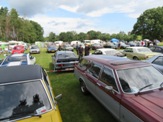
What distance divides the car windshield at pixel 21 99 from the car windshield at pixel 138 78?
198cm

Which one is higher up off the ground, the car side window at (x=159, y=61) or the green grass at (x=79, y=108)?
the car side window at (x=159, y=61)

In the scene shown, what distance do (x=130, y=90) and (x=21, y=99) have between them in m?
2.43

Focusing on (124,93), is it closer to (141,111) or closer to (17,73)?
(141,111)

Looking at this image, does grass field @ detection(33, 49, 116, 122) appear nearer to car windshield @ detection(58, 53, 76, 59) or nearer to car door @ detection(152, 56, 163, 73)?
car door @ detection(152, 56, 163, 73)

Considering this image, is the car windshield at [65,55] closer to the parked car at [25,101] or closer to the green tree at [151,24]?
the parked car at [25,101]

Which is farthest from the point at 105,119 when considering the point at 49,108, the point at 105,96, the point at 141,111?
the point at 49,108

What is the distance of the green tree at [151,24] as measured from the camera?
58438 millimetres

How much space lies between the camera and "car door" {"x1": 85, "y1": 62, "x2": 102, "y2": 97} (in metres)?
5.71

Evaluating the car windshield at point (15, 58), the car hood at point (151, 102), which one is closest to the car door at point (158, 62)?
the car hood at point (151, 102)

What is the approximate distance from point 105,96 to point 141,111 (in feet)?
5.44

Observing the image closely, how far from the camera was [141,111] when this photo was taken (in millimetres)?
3320

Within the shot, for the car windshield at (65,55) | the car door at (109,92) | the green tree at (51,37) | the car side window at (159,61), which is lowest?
the car door at (109,92)

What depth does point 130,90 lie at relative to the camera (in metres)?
4.11

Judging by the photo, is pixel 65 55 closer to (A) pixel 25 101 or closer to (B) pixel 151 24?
(A) pixel 25 101
